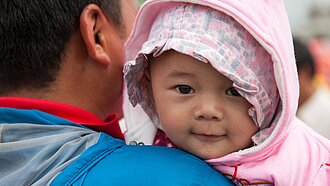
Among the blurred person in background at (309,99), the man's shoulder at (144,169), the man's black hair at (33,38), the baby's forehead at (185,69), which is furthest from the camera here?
the blurred person in background at (309,99)

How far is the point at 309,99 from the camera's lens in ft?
15.2

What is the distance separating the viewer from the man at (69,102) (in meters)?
1.37

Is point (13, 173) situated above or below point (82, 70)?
below

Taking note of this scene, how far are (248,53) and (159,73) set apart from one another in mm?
217

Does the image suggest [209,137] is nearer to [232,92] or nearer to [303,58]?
[232,92]

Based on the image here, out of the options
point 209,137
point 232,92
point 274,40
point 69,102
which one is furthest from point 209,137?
point 69,102

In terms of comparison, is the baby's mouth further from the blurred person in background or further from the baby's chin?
the blurred person in background

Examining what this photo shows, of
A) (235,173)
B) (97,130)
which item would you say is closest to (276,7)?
(235,173)

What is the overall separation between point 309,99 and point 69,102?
3237 mm

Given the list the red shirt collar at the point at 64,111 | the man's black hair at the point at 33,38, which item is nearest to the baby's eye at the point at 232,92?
the red shirt collar at the point at 64,111

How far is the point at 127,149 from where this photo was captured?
4.77 ft

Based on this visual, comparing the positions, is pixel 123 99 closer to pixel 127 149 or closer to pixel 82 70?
pixel 82 70

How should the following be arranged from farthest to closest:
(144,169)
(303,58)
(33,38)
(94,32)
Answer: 1. (303,58)
2. (94,32)
3. (33,38)
4. (144,169)

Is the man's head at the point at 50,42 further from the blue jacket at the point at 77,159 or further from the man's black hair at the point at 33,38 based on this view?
the blue jacket at the point at 77,159
